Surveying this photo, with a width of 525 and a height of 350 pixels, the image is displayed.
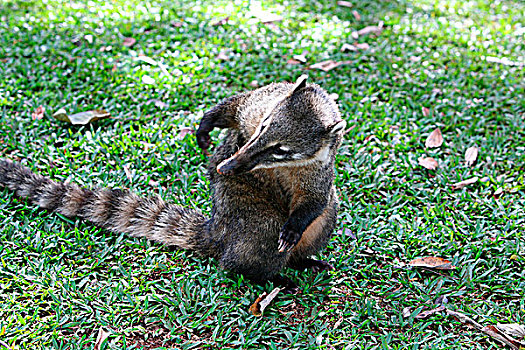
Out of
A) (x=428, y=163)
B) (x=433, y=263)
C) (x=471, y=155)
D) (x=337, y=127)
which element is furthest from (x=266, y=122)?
(x=471, y=155)

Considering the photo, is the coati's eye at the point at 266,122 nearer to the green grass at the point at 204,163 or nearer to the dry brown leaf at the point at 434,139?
the green grass at the point at 204,163

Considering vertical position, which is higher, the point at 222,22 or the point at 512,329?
the point at 222,22

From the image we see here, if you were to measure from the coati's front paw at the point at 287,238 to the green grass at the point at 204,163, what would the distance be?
0.53 m

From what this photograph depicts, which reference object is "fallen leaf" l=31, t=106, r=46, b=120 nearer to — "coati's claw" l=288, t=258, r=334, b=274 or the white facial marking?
"coati's claw" l=288, t=258, r=334, b=274

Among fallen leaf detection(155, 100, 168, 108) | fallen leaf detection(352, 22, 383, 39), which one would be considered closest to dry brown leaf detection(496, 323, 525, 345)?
fallen leaf detection(155, 100, 168, 108)

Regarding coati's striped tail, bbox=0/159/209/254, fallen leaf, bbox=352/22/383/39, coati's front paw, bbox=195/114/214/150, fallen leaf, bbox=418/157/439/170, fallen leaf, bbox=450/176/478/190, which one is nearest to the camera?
coati's front paw, bbox=195/114/214/150

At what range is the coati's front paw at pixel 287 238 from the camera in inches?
127

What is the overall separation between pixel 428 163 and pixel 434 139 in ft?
1.23

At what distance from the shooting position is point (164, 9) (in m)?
6.92

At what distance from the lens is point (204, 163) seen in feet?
15.4

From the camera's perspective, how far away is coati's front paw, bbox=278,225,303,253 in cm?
322

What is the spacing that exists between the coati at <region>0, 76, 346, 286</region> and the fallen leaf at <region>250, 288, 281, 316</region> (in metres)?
0.13

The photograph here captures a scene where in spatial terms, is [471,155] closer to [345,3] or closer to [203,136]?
[203,136]

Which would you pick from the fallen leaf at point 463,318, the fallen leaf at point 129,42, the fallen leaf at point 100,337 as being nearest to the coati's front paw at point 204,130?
the fallen leaf at point 100,337
